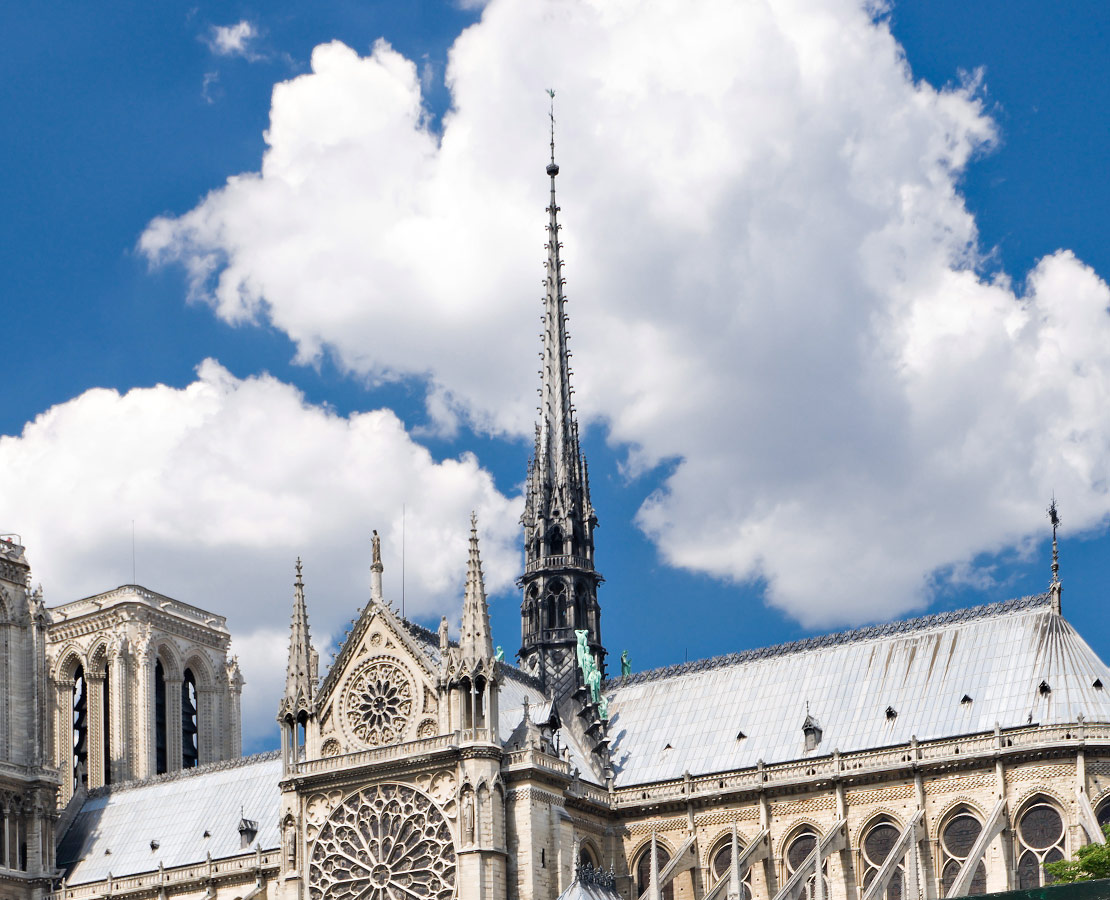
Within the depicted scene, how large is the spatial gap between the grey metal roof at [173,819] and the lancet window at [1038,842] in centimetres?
3110

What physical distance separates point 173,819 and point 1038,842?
1566 inches

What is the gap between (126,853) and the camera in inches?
3319

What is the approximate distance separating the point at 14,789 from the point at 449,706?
26.2 m

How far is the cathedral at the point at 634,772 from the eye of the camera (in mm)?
64312

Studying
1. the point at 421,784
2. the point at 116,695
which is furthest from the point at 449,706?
the point at 116,695

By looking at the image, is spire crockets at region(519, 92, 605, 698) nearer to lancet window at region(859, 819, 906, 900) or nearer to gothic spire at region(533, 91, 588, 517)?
gothic spire at region(533, 91, 588, 517)

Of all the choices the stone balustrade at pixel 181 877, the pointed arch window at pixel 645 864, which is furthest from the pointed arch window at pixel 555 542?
the stone balustrade at pixel 181 877

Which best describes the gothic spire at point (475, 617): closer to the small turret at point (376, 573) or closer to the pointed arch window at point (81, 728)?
the small turret at point (376, 573)

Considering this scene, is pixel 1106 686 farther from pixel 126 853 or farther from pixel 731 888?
pixel 126 853

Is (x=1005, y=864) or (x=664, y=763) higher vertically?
(x=664, y=763)

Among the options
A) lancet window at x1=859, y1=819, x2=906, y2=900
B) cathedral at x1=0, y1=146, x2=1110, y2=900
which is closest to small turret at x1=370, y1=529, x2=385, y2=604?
cathedral at x1=0, y1=146, x2=1110, y2=900

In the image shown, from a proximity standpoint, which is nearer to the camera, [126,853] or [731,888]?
[731,888]

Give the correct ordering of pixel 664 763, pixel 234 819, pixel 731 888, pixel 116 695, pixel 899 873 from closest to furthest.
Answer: pixel 731 888 < pixel 899 873 < pixel 664 763 < pixel 234 819 < pixel 116 695

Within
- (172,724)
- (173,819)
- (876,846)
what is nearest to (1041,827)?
(876,846)
